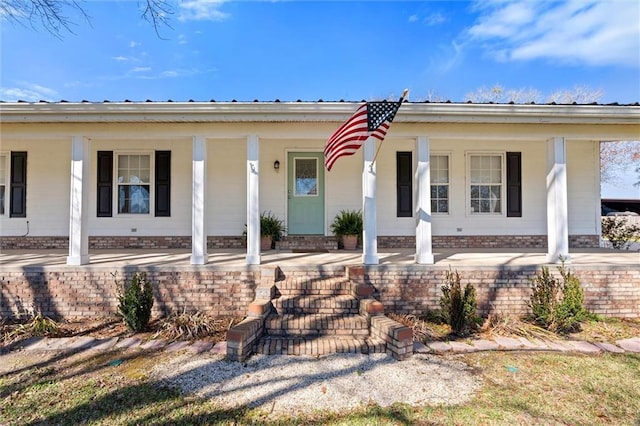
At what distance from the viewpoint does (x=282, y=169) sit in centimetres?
774

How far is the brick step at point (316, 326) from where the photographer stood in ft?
14.0

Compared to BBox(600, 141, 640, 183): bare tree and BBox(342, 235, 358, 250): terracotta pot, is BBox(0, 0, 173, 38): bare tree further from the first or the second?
BBox(600, 141, 640, 183): bare tree

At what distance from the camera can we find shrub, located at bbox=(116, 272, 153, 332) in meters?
4.48

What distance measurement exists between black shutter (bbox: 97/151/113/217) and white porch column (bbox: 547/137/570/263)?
28.8ft

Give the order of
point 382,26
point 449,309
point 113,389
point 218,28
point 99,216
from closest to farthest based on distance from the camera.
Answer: point 113,389
point 449,309
point 99,216
point 218,28
point 382,26

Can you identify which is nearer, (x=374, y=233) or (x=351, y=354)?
(x=351, y=354)

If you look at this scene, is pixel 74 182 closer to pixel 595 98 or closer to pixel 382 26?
pixel 382 26

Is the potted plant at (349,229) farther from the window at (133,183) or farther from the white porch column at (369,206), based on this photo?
the window at (133,183)

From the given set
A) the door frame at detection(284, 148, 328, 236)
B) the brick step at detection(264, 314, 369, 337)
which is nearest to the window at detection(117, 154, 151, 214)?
the door frame at detection(284, 148, 328, 236)

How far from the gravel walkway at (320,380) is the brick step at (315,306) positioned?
0.94m

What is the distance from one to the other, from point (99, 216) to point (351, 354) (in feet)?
22.0

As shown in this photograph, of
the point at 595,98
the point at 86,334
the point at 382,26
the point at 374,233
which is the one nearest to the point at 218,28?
the point at 382,26

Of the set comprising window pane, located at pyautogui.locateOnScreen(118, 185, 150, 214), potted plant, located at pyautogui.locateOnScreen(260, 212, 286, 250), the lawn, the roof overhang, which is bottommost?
→ the lawn

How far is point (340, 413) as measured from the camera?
269cm
